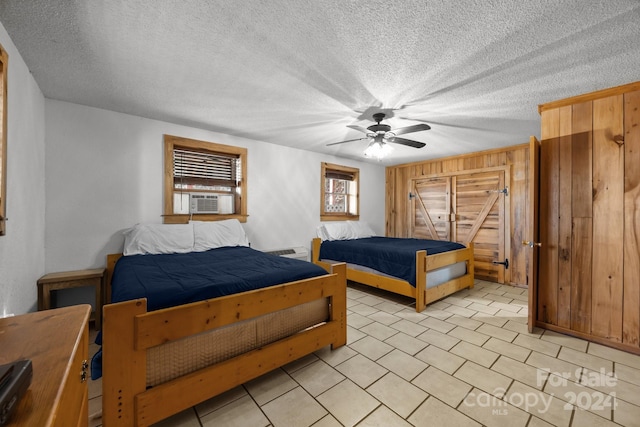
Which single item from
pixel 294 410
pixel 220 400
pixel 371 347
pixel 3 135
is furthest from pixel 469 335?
pixel 3 135

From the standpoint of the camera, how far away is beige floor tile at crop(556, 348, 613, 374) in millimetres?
2082

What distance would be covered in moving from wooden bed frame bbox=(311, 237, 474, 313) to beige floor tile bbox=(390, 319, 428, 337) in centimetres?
37

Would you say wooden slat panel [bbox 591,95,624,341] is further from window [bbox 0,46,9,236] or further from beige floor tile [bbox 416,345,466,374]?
window [bbox 0,46,9,236]

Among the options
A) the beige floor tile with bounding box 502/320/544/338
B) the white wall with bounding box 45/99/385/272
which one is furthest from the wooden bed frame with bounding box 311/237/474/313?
the white wall with bounding box 45/99/385/272

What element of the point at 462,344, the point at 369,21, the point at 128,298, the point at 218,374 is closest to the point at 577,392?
the point at 462,344

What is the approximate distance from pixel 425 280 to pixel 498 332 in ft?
2.83

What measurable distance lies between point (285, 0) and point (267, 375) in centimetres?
248

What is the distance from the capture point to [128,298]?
5.06 feet

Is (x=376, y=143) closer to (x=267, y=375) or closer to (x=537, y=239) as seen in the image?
(x=537, y=239)

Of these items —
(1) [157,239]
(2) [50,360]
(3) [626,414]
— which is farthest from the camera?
(1) [157,239]

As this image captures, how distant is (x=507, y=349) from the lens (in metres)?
2.35

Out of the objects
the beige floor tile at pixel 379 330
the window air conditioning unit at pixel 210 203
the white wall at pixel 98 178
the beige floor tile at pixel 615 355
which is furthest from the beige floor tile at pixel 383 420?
the window air conditioning unit at pixel 210 203

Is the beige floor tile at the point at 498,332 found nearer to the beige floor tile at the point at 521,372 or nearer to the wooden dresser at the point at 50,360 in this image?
the beige floor tile at the point at 521,372

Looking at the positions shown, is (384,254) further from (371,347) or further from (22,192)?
(22,192)
